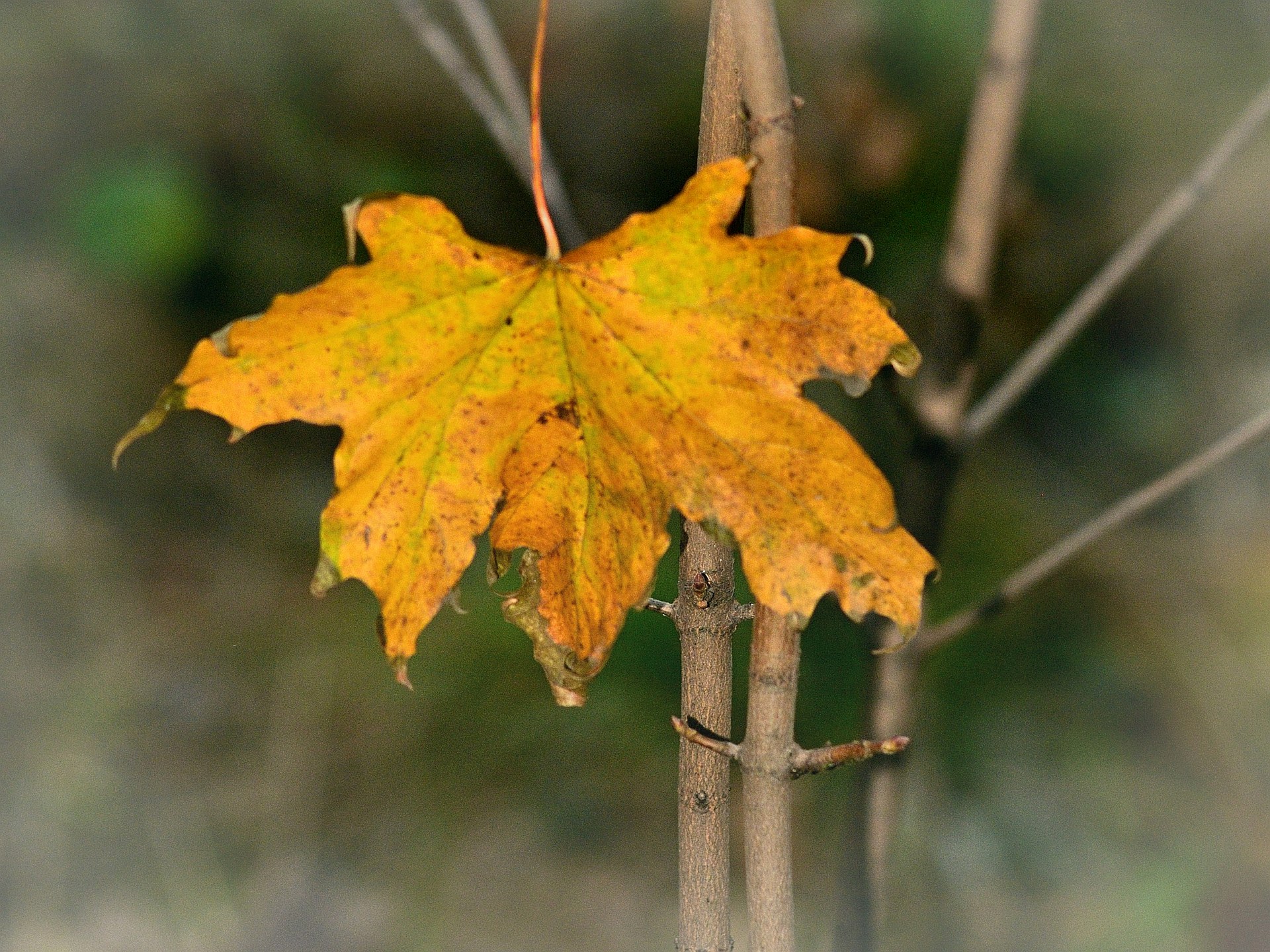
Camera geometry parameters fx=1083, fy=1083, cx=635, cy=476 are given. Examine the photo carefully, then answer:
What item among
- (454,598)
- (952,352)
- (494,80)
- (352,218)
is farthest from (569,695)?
(494,80)

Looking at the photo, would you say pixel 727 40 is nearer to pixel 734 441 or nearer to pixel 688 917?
pixel 734 441

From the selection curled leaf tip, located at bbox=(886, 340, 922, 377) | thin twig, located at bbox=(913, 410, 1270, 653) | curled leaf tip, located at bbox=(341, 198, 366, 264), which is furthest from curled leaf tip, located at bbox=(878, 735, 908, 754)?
thin twig, located at bbox=(913, 410, 1270, 653)

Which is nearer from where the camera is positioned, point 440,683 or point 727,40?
point 727,40

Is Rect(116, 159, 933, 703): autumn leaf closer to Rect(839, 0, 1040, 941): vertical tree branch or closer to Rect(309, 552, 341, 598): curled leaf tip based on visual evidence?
Rect(309, 552, 341, 598): curled leaf tip

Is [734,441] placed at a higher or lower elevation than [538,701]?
lower

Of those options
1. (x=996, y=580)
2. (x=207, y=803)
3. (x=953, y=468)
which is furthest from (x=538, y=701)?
(x=953, y=468)

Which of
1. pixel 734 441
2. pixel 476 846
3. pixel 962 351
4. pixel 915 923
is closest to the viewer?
pixel 734 441
